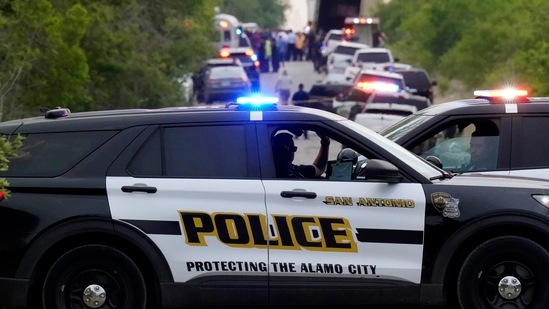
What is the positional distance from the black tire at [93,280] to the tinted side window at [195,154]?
58cm

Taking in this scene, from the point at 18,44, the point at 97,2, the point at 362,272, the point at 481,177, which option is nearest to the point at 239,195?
the point at 362,272

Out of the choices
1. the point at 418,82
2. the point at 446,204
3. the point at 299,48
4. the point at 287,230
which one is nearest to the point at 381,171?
the point at 446,204

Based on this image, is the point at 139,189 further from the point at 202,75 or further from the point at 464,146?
the point at 202,75

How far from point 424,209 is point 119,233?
1.95 m

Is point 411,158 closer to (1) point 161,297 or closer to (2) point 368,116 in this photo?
(1) point 161,297

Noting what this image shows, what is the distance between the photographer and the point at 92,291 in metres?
7.37

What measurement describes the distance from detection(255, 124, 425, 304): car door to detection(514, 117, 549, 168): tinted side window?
219 centimetres

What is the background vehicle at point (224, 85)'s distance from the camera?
40438mm

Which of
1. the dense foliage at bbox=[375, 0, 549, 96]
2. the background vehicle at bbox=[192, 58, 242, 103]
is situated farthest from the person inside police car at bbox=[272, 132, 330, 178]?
the background vehicle at bbox=[192, 58, 242, 103]

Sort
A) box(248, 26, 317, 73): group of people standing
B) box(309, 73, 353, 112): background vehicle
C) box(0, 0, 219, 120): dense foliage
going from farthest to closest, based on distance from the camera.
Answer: box(248, 26, 317, 73): group of people standing, box(309, 73, 353, 112): background vehicle, box(0, 0, 219, 120): dense foliage

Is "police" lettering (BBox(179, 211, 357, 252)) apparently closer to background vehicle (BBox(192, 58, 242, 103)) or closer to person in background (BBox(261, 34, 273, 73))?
background vehicle (BBox(192, 58, 242, 103))

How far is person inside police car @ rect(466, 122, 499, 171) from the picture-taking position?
936cm

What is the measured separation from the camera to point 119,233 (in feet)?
23.8

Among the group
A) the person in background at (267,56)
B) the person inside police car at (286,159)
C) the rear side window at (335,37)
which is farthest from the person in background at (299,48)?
the person inside police car at (286,159)
